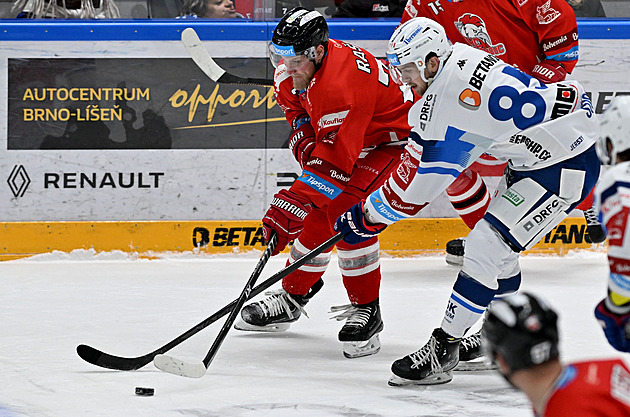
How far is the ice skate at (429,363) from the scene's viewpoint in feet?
8.68

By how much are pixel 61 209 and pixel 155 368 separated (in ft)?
6.40

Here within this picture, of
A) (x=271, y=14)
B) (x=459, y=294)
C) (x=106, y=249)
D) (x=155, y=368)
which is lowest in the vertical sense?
(x=106, y=249)

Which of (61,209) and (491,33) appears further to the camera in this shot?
(61,209)

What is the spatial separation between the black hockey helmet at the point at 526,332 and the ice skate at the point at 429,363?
1.46 m

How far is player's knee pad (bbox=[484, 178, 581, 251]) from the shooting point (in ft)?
8.39

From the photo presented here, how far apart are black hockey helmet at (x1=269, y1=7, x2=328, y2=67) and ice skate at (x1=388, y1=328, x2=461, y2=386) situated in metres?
1.02

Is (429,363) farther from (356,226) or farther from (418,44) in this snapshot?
(418,44)

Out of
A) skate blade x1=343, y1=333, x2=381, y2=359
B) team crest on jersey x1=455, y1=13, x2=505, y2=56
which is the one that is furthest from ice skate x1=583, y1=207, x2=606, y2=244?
skate blade x1=343, y1=333, x2=381, y2=359

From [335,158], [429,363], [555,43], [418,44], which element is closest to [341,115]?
[335,158]

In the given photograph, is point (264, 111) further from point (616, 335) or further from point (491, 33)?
point (616, 335)

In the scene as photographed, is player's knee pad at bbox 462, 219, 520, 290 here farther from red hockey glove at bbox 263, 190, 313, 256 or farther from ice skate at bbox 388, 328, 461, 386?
red hockey glove at bbox 263, 190, 313, 256

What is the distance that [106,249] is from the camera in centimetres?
458

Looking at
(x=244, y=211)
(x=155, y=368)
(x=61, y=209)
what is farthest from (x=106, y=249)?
(x=155, y=368)

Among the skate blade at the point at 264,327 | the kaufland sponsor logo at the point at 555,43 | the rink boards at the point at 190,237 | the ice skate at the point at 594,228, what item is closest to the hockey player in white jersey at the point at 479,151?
the skate blade at the point at 264,327
